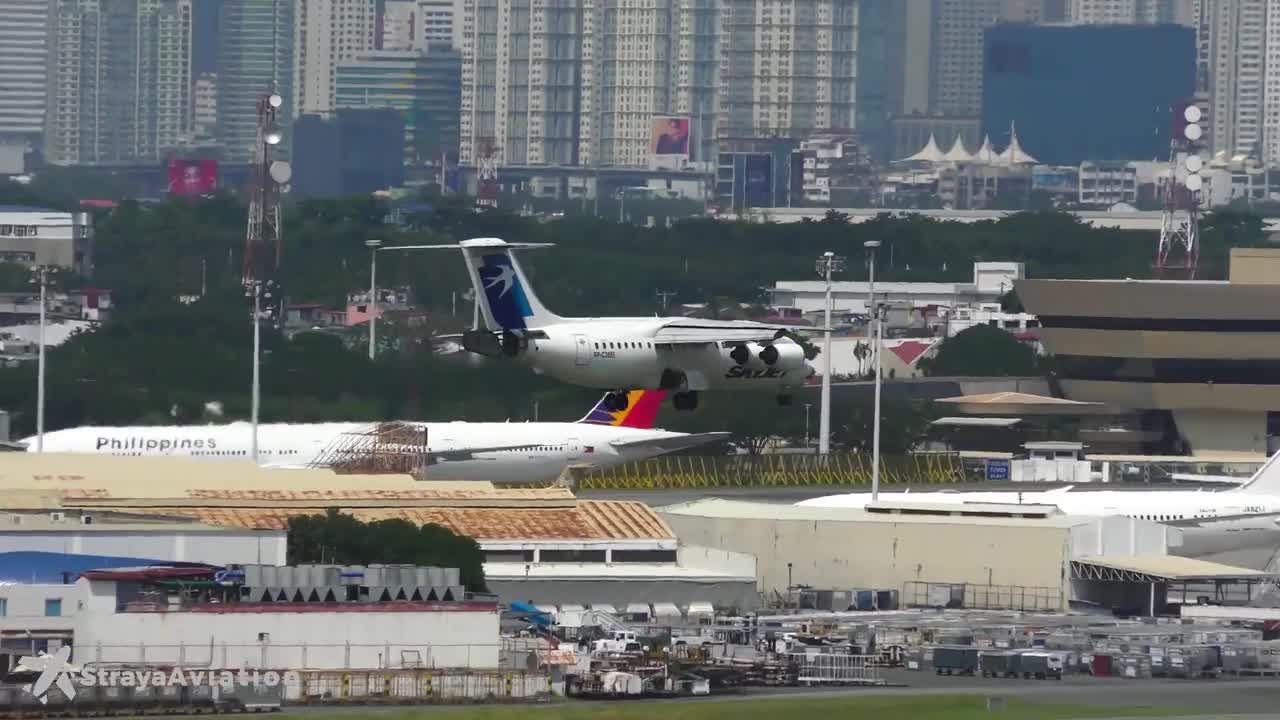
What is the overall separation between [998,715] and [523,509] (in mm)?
37617

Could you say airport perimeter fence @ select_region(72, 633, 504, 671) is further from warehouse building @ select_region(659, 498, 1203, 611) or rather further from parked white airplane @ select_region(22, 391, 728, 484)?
parked white airplane @ select_region(22, 391, 728, 484)

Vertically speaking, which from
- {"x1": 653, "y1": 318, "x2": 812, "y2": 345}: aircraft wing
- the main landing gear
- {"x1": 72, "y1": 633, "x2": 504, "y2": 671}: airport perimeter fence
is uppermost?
{"x1": 653, "y1": 318, "x2": 812, "y2": 345}: aircraft wing

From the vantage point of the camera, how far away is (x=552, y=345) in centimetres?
10894

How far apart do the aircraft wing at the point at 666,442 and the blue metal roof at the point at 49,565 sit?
5513cm

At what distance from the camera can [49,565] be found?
11638cm

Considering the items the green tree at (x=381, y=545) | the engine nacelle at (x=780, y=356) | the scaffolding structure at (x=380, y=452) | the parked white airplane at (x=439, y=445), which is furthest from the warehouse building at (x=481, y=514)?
the engine nacelle at (x=780, y=356)

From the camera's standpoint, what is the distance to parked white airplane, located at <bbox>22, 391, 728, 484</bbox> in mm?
163000

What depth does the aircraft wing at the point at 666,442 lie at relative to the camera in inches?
6752

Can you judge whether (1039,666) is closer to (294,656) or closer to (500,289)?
(500,289)

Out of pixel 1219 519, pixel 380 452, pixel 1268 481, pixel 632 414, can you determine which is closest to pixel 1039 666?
pixel 1219 519

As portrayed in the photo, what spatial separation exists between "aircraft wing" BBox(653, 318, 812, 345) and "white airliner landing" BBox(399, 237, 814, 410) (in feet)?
0.10

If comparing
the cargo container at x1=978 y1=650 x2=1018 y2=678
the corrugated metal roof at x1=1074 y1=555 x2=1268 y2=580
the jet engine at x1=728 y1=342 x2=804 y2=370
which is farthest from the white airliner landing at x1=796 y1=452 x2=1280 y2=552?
the jet engine at x1=728 y1=342 x2=804 y2=370

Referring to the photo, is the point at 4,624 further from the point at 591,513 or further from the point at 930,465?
the point at 930,465

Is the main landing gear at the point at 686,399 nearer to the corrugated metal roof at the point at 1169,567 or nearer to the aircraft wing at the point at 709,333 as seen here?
the aircraft wing at the point at 709,333
